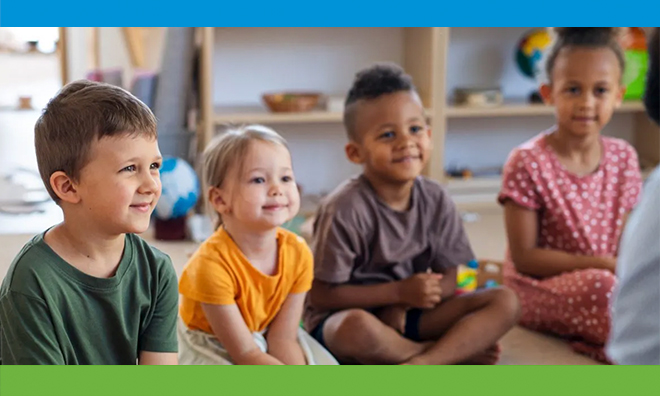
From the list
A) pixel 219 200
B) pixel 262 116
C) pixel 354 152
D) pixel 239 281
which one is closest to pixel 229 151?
pixel 219 200

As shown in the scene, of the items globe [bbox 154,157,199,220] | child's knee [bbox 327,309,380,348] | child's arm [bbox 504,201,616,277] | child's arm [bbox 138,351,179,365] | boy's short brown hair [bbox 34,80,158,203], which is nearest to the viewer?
boy's short brown hair [bbox 34,80,158,203]

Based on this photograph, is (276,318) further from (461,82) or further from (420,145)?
(461,82)

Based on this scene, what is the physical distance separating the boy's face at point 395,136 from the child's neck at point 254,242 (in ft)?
0.87

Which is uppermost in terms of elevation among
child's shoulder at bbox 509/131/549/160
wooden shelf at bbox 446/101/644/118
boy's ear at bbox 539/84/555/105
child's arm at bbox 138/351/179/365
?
boy's ear at bbox 539/84/555/105

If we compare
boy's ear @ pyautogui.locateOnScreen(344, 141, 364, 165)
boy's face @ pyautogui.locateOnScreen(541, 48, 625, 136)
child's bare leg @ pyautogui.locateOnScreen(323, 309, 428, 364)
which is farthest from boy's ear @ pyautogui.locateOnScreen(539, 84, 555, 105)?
child's bare leg @ pyautogui.locateOnScreen(323, 309, 428, 364)

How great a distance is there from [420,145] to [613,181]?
0.49 meters

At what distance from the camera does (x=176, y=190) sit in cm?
223

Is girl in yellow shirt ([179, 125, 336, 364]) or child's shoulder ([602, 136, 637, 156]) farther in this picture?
child's shoulder ([602, 136, 637, 156])

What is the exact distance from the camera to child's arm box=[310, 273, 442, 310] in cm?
140

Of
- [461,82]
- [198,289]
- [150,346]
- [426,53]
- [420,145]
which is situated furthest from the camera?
[461,82]

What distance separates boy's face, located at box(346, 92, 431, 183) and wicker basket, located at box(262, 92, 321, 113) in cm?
126

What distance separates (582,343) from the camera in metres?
1.57

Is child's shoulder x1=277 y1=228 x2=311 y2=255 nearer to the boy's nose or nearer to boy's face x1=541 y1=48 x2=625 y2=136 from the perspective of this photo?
the boy's nose

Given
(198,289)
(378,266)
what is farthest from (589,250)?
(198,289)
